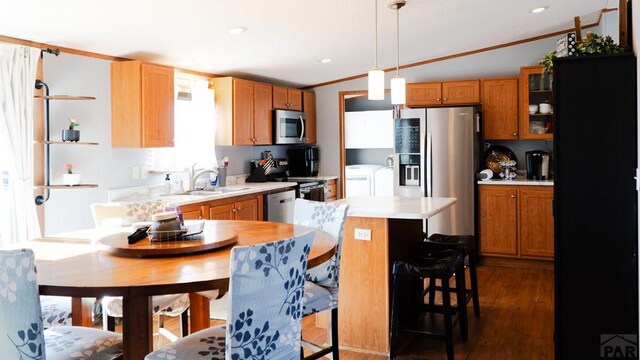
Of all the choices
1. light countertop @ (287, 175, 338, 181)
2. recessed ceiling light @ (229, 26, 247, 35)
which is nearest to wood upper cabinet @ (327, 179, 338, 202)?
light countertop @ (287, 175, 338, 181)

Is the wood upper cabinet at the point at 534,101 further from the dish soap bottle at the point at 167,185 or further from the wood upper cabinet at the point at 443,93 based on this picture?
the dish soap bottle at the point at 167,185

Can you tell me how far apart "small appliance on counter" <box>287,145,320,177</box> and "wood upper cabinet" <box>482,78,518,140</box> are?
2.15m

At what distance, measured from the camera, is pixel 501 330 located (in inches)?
144

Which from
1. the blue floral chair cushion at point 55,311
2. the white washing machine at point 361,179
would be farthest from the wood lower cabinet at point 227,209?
the white washing machine at point 361,179

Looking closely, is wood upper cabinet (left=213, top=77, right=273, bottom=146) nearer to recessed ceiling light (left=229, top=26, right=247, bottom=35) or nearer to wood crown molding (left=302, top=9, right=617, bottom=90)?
recessed ceiling light (left=229, top=26, right=247, bottom=35)

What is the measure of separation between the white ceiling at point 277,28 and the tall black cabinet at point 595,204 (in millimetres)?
1763

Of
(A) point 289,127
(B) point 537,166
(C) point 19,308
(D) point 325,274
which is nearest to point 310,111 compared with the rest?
(A) point 289,127

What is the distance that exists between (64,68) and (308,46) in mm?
2108

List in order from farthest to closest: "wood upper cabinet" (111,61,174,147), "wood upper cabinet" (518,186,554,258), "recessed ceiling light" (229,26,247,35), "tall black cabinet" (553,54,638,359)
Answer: "wood upper cabinet" (518,186,554,258) < "wood upper cabinet" (111,61,174,147) < "recessed ceiling light" (229,26,247,35) < "tall black cabinet" (553,54,638,359)

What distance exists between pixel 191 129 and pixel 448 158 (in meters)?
2.61

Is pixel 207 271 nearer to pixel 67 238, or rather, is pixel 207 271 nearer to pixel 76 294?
pixel 76 294

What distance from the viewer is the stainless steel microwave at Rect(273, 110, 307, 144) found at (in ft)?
20.4

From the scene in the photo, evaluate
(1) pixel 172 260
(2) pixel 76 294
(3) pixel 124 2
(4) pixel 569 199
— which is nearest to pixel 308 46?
(3) pixel 124 2

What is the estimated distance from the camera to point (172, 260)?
210cm
